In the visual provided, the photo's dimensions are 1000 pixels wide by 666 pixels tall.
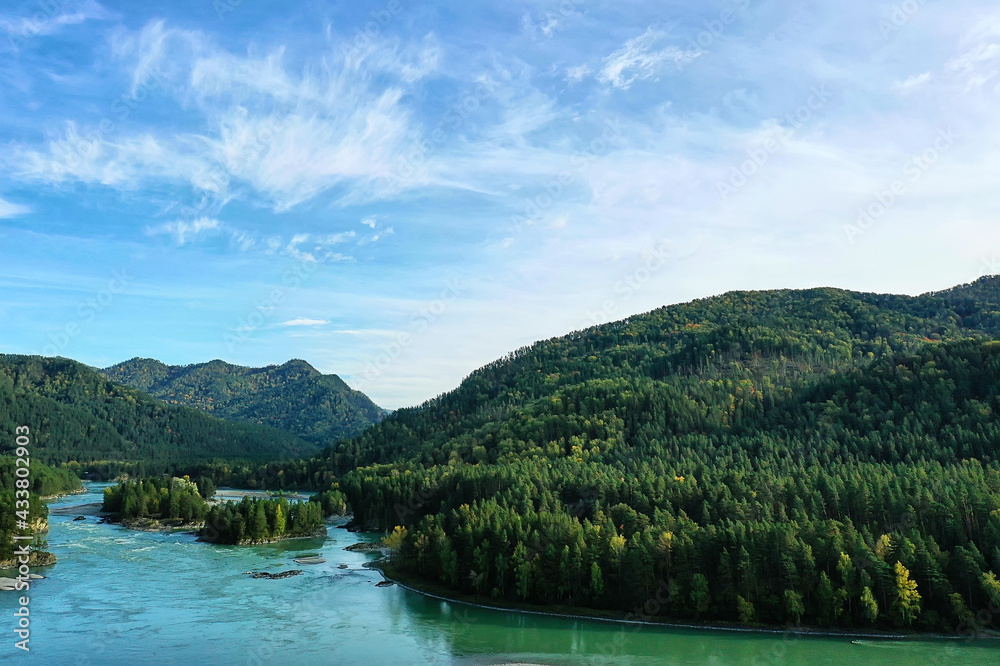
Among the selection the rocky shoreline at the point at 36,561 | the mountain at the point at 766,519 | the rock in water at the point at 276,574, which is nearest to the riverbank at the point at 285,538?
the mountain at the point at 766,519

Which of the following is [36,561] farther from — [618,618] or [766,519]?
[766,519]

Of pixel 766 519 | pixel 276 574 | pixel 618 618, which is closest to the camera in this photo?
pixel 618 618

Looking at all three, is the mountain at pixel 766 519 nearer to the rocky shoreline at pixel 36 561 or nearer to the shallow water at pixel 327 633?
the shallow water at pixel 327 633

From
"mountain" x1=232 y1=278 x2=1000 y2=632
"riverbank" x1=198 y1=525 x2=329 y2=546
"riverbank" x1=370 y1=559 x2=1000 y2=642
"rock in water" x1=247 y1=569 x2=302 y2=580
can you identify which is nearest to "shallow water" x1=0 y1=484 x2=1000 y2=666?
"riverbank" x1=370 y1=559 x2=1000 y2=642

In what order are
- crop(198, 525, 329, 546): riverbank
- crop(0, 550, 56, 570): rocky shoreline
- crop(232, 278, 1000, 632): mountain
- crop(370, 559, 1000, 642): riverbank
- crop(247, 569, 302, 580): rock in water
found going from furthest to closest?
1. crop(198, 525, 329, 546): riverbank
2. crop(247, 569, 302, 580): rock in water
3. crop(0, 550, 56, 570): rocky shoreline
4. crop(232, 278, 1000, 632): mountain
5. crop(370, 559, 1000, 642): riverbank

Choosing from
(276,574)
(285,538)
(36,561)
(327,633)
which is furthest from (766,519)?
(36,561)

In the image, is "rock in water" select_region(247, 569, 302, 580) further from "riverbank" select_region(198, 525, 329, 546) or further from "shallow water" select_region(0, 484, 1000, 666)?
"riverbank" select_region(198, 525, 329, 546)

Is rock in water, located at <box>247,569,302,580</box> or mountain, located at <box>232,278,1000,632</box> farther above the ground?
mountain, located at <box>232,278,1000,632</box>
